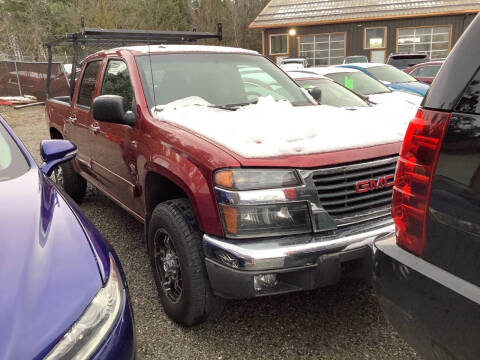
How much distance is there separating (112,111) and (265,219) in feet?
4.82

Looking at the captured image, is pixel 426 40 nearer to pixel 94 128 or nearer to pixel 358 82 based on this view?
pixel 358 82

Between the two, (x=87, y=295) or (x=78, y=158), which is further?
(x=78, y=158)

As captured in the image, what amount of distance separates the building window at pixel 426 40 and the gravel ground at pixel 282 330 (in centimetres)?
2630

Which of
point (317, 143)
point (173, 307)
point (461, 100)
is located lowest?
point (173, 307)

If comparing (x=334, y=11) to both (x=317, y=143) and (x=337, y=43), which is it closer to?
(x=337, y=43)

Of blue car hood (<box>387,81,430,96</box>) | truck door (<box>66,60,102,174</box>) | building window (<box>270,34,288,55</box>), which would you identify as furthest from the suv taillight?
building window (<box>270,34,288,55</box>)

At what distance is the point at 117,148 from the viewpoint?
11.4ft

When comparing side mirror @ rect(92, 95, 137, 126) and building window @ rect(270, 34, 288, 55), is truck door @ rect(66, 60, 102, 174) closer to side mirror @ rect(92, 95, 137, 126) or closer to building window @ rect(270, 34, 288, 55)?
side mirror @ rect(92, 95, 137, 126)

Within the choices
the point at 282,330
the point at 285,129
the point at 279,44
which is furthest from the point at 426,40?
the point at 282,330

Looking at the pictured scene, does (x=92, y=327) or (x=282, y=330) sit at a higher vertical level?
(x=92, y=327)

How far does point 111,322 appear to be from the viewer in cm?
155

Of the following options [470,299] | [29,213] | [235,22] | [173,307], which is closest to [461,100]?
[470,299]

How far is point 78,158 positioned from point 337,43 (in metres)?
26.1

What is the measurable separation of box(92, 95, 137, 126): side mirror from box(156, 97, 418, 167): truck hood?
0.25 meters
